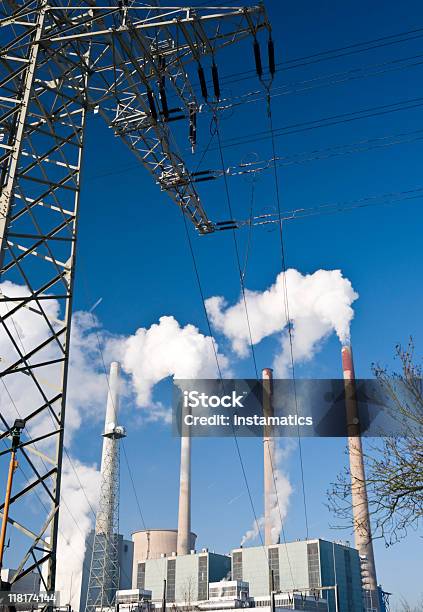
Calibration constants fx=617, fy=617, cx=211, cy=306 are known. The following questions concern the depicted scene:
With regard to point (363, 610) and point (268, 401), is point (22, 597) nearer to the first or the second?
point (268, 401)

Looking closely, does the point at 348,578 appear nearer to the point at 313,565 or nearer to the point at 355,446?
the point at 313,565

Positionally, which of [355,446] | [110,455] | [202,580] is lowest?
[202,580]

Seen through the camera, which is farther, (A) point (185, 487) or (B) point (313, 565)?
(B) point (313, 565)

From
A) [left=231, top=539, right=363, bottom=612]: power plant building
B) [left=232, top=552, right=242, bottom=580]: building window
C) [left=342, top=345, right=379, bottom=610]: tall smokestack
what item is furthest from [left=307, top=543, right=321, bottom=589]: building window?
[left=232, top=552, right=242, bottom=580]: building window

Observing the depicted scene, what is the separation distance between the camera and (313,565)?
6731 centimetres

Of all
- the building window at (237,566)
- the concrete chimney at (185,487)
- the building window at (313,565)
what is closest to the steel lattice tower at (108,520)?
the concrete chimney at (185,487)

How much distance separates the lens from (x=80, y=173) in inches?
547

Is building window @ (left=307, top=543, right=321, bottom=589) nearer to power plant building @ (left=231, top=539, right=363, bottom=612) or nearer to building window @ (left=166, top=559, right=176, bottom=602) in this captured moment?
power plant building @ (left=231, top=539, right=363, bottom=612)

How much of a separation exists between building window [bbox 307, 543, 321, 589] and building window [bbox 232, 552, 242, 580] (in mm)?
9524

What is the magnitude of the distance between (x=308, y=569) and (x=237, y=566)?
9983 millimetres

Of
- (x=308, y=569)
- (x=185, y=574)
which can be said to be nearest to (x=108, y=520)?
(x=185, y=574)

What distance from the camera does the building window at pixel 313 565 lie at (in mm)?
66375

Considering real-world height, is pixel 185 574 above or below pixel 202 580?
above

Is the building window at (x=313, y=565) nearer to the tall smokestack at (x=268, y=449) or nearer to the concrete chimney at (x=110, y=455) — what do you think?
the tall smokestack at (x=268, y=449)
